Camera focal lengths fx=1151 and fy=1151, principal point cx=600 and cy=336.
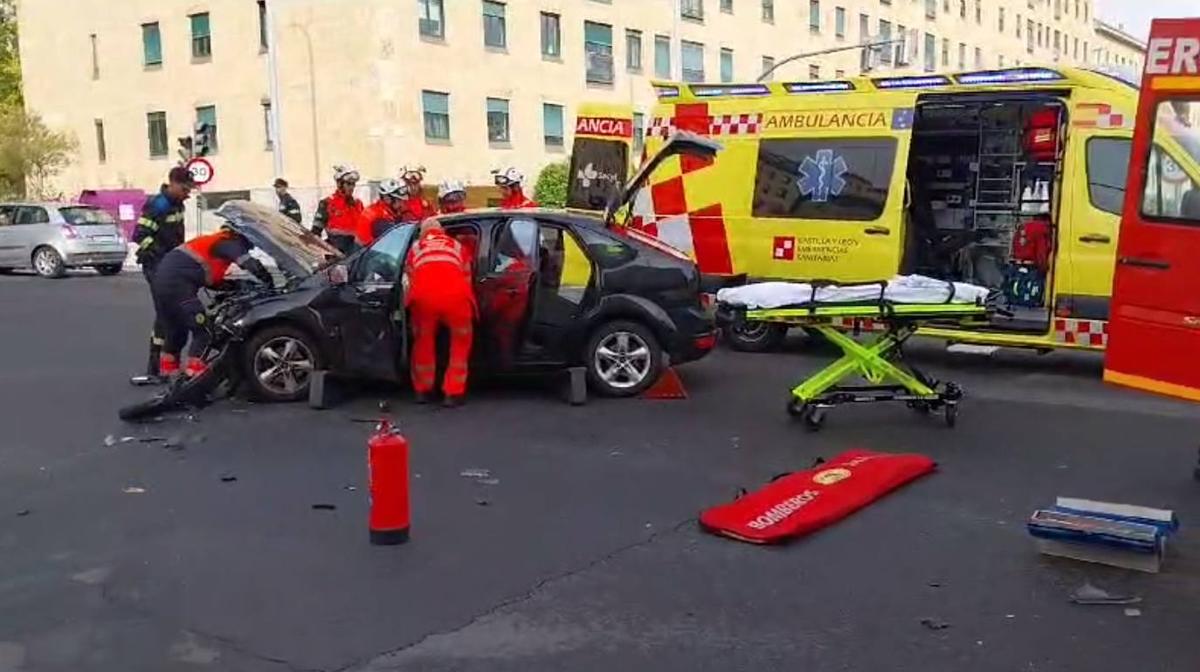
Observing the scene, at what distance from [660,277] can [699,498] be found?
320cm

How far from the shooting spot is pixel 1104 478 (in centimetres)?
668

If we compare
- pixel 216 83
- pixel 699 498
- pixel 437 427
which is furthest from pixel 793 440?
pixel 216 83

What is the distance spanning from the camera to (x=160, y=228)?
10.4 meters

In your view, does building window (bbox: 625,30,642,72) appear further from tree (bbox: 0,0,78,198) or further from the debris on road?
the debris on road

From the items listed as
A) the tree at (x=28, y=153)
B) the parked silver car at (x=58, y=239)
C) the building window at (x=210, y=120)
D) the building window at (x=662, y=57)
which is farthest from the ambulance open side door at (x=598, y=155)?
the tree at (x=28, y=153)

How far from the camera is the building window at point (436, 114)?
3753 centimetres

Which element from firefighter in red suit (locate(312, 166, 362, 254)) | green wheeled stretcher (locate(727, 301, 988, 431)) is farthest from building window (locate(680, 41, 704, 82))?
green wheeled stretcher (locate(727, 301, 988, 431))

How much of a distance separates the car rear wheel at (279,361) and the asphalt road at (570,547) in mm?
305

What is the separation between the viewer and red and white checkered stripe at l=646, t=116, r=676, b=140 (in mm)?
12078

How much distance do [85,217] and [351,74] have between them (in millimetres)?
13300

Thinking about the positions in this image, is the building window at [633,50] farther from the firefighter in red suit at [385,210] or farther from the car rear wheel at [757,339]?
the car rear wheel at [757,339]

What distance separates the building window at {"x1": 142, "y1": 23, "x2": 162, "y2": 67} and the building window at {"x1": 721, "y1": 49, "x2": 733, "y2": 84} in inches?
900

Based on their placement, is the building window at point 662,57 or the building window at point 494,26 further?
the building window at point 662,57

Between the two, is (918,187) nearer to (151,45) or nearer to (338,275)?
(338,275)
